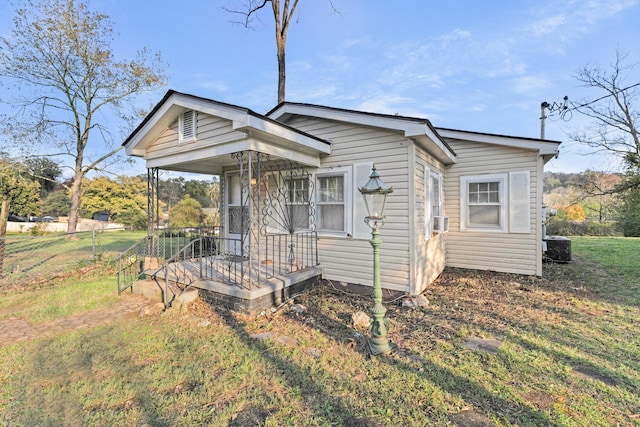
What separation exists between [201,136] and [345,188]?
2.79 m

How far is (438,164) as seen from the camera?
6762mm

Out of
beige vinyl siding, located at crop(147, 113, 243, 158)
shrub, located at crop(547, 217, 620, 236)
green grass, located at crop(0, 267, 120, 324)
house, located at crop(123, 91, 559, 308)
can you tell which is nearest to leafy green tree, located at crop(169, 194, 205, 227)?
green grass, located at crop(0, 267, 120, 324)

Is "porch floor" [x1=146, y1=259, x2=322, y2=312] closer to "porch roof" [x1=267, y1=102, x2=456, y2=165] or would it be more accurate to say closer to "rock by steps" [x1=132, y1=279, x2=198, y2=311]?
"rock by steps" [x1=132, y1=279, x2=198, y2=311]

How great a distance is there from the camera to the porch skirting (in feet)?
14.1

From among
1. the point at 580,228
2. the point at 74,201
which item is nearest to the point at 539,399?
the point at 580,228

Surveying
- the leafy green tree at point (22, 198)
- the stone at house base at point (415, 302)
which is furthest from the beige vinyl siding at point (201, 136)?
the leafy green tree at point (22, 198)

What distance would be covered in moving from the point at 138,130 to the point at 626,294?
33.0ft

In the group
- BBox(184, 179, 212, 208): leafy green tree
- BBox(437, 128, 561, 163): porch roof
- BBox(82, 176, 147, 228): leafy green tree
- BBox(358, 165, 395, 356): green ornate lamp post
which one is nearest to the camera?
BBox(358, 165, 395, 356): green ornate lamp post

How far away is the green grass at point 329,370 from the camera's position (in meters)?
2.25

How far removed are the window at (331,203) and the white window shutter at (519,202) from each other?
4.18 metres

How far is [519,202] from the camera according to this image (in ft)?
21.8

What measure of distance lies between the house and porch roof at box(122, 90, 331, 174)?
0.07ft

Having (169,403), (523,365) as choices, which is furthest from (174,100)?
(523,365)

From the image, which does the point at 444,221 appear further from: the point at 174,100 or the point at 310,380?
the point at 174,100
